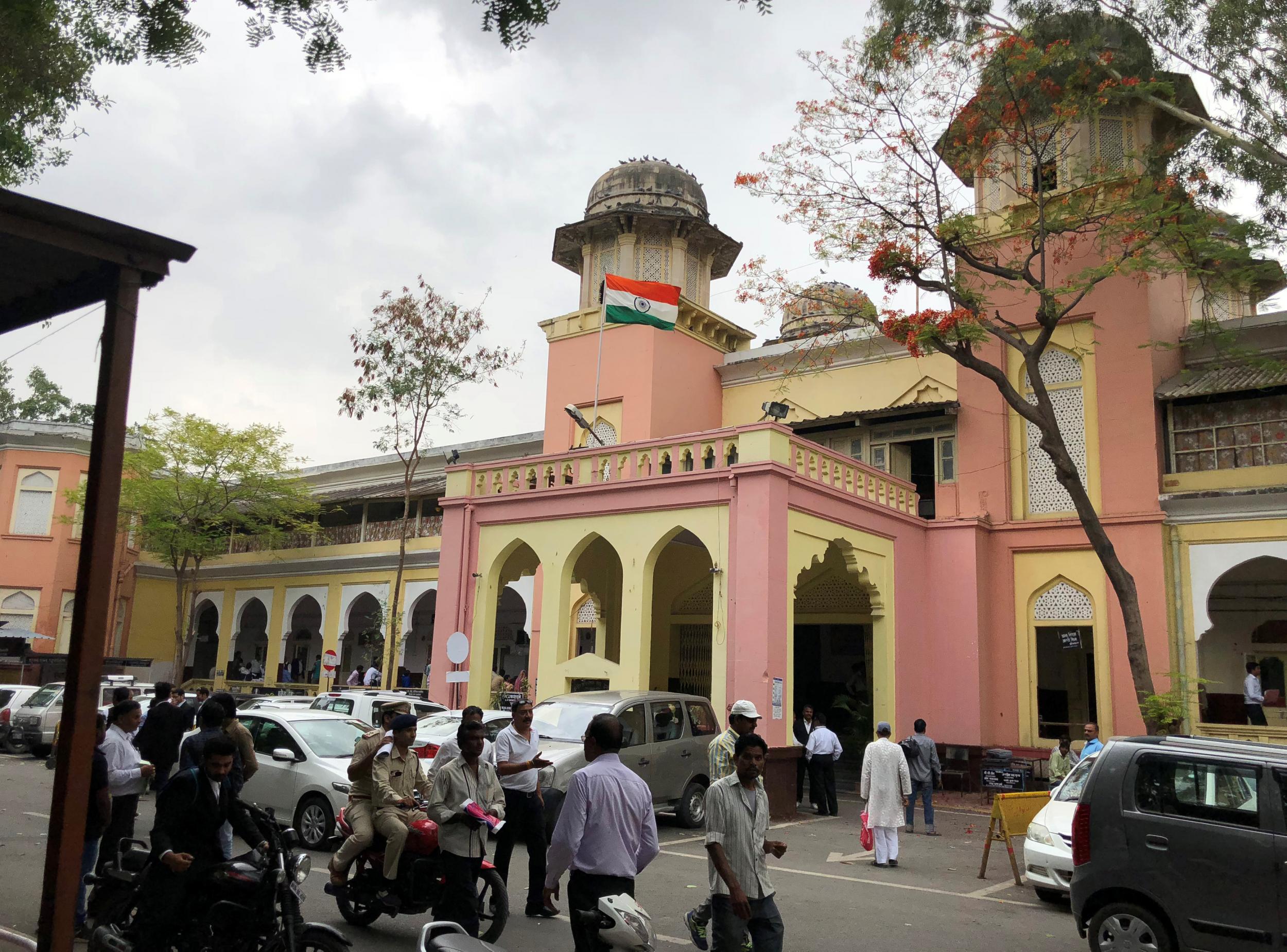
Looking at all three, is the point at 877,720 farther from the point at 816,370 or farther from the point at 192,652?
the point at 192,652

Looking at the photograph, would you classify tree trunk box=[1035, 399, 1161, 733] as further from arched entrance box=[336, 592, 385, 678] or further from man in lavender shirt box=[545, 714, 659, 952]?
arched entrance box=[336, 592, 385, 678]

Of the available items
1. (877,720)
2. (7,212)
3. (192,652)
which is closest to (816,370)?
(877,720)

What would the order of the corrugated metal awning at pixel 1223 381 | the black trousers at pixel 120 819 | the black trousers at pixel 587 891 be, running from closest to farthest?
the black trousers at pixel 587 891 → the black trousers at pixel 120 819 → the corrugated metal awning at pixel 1223 381

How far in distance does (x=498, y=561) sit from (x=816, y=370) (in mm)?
8327

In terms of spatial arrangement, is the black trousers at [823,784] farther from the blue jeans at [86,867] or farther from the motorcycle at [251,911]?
the motorcycle at [251,911]

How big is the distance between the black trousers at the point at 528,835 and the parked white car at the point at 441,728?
354 centimetres

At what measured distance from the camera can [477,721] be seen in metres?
6.93

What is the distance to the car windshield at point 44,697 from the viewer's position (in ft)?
64.0

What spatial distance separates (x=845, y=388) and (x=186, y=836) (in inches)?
719

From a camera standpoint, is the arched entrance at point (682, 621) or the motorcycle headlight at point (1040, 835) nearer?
the motorcycle headlight at point (1040, 835)

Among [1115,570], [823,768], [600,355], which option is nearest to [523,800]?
[823,768]

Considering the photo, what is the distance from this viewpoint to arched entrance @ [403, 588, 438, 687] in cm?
2897

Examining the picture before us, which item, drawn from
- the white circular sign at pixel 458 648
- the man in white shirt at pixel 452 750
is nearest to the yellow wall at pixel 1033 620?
the white circular sign at pixel 458 648

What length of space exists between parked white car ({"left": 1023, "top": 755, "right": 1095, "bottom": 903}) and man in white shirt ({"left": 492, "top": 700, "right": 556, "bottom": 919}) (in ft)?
14.4
